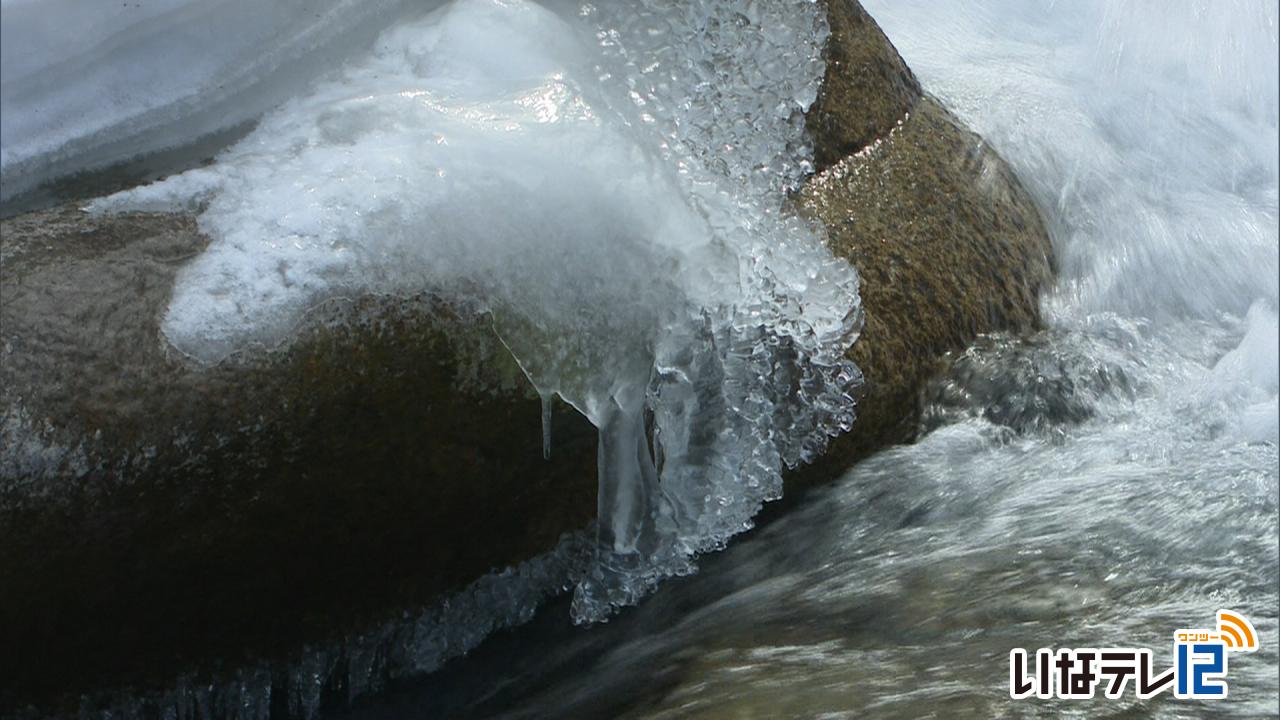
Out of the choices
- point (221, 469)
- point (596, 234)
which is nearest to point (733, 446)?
point (596, 234)

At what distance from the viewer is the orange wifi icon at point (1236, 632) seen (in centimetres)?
287

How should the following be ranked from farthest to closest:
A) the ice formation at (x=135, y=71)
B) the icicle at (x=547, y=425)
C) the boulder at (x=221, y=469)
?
the icicle at (x=547, y=425) < the ice formation at (x=135, y=71) < the boulder at (x=221, y=469)

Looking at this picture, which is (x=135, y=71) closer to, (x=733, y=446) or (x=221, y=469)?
(x=221, y=469)

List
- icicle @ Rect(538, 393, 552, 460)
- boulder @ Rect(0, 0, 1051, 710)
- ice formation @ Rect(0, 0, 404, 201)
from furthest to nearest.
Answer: icicle @ Rect(538, 393, 552, 460), ice formation @ Rect(0, 0, 404, 201), boulder @ Rect(0, 0, 1051, 710)

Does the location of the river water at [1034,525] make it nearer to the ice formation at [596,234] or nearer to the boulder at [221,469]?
the ice formation at [596,234]

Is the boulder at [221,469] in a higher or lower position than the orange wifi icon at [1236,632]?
higher

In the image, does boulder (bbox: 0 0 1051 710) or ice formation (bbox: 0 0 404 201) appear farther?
ice formation (bbox: 0 0 404 201)

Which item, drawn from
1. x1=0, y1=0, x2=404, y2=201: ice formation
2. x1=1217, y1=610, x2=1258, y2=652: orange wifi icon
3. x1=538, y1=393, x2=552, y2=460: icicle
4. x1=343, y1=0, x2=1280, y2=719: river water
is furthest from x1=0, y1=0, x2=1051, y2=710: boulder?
x1=1217, y1=610, x2=1258, y2=652: orange wifi icon

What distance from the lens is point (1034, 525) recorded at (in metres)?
3.25

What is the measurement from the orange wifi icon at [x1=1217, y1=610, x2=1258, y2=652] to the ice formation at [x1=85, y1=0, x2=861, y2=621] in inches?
→ 40.1

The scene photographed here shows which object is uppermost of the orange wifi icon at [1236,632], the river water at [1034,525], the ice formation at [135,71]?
the ice formation at [135,71]

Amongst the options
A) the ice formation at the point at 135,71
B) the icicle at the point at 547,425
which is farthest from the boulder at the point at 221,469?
the ice formation at the point at 135,71

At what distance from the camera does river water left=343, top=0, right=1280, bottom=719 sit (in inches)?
112

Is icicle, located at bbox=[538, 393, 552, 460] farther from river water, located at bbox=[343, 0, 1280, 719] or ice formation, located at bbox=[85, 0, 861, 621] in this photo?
river water, located at bbox=[343, 0, 1280, 719]
